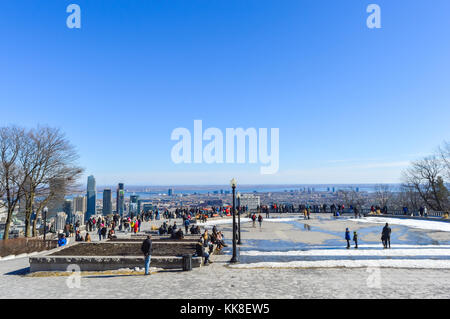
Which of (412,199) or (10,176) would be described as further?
(412,199)

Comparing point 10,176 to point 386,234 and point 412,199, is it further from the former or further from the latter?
point 412,199

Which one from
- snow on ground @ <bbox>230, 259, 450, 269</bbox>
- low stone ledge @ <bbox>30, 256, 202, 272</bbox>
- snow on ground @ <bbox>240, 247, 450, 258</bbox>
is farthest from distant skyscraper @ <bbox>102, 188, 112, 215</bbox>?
snow on ground @ <bbox>230, 259, 450, 269</bbox>

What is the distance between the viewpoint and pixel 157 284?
10.6m

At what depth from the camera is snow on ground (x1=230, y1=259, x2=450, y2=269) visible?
13055mm

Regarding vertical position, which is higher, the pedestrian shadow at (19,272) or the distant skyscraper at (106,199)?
the pedestrian shadow at (19,272)

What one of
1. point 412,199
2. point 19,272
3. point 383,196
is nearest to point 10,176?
point 19,272

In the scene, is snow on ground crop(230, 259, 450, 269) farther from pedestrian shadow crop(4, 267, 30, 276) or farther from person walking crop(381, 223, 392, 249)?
pedestrian shadow crop(4, 267, 30, 276)

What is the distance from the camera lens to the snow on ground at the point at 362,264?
1305 cm

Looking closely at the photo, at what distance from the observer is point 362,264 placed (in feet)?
43.9

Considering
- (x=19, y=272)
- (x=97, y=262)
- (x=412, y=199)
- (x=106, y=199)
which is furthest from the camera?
(x=106, y=199)

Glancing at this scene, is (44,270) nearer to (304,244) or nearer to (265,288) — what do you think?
(265,288)

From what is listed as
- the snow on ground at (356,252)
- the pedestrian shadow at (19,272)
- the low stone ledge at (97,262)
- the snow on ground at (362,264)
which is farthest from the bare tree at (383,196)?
the pedestrian shadow at (19,272)

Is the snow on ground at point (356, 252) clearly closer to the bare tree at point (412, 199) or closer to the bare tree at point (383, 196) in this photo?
the bare tree at point (412, 199)
